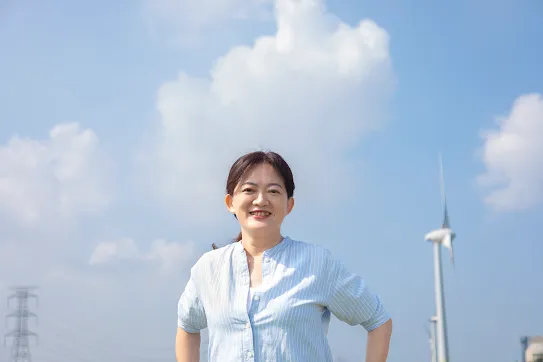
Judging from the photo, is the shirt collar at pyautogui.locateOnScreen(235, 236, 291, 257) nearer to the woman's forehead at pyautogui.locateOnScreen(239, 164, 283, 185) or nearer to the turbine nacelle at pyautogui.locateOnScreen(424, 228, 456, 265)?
the woman's forehead at pyautogui.locateOnScreen(239, 164, 283, 185)

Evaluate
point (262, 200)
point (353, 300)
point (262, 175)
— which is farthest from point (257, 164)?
point (353, 300)

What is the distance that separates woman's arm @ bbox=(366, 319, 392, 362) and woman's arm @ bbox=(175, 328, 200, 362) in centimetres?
112

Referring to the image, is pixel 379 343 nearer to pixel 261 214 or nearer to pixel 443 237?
pixel 261 214

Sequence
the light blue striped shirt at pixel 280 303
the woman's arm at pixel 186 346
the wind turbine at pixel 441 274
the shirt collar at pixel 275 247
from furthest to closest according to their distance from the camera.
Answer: the wind turbine at pixel 441 274
the woman's arm at pixel 186 346
the shirt collar at pixel 275 247
the light blue striped shirt at pixel 280 303

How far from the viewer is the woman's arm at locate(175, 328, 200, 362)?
4.58 m

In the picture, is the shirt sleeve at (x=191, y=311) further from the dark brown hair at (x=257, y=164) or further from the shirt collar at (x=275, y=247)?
the dark brown hair at (x=257, y=164)

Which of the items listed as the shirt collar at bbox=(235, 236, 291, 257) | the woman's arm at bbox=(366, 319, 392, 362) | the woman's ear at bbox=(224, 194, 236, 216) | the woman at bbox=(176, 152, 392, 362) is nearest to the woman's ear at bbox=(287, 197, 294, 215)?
the woman at bbox=(176, 152, 392, 362)

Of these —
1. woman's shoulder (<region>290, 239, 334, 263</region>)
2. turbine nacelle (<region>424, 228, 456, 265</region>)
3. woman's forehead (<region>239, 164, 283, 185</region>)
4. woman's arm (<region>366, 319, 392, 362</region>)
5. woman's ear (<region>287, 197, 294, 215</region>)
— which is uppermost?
turbine nacelle (<region>424, 228, 456, 265</region>)

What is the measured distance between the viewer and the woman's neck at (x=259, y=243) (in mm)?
4324

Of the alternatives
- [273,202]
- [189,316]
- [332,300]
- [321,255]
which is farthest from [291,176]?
[189,316]

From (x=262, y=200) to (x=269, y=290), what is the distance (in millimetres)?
540

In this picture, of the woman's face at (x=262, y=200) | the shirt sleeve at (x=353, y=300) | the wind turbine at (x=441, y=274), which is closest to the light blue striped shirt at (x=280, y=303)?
the shirt sleeve at (x=353, y=300)

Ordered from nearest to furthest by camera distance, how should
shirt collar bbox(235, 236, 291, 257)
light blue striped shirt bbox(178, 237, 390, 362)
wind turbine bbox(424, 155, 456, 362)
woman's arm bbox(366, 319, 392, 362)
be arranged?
1. light blue striped shirt bbox(178, 237, 390, 362)
2. woman's arm bbox(366, 319, 392, 362)
3. shirt collar bbox(235, 236, 291, 257)
4. wind turbine bbox(424, 155, 456, 362)

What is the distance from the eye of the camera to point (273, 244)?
438cm
